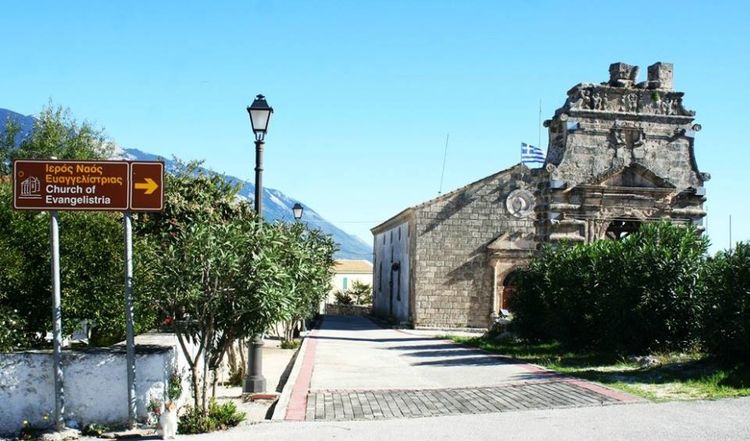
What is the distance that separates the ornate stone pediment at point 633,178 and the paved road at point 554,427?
1232 cm

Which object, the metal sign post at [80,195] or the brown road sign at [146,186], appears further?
the brown road sign at [146,186]

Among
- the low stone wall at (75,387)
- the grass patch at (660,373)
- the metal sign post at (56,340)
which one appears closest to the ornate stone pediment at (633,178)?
the grass patch at (660,373)

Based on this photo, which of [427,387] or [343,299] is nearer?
[427,387]

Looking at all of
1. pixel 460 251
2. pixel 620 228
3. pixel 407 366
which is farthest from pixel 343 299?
pixel 407 366

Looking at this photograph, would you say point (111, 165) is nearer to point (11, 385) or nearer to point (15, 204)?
point (15, 204)

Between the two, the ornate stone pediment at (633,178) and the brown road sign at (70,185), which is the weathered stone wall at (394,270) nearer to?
the ornate stone pediment at (633,178)

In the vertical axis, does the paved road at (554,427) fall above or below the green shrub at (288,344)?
above

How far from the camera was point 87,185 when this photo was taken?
32.1 ft

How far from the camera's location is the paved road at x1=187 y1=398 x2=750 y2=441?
8.60m

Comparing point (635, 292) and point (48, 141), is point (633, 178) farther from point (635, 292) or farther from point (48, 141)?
point (48, 141)

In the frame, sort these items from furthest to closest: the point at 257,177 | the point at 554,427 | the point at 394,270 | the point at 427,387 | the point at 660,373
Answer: the point at 394,270
the point at 660,373
the point at 427,387
the point at 257,177
the point at 554,427

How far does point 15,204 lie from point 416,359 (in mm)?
11209

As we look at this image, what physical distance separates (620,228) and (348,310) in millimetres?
34679

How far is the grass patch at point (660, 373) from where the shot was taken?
37.6ft
